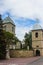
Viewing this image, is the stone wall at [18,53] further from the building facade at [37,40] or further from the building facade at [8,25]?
the building facade at [8,25]

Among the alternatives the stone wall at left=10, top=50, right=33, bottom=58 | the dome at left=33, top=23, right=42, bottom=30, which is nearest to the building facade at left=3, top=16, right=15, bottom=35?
the dome at left=33, top=23, right=42, bottom=30

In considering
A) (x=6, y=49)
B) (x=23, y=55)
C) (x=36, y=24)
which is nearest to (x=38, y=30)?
(x=36, y=24)

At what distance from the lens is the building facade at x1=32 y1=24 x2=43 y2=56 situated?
50.7 metres

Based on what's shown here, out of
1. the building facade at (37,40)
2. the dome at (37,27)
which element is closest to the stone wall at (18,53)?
the building facade at (37,40)

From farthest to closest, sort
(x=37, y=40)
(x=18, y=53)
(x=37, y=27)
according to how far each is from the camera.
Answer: (x=37, y=27)
(x=37, y=40)
(x=18, y=53)

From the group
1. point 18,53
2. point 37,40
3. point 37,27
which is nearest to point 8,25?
point 37,27

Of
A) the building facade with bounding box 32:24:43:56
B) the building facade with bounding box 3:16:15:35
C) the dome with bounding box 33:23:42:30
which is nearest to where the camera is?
the building facade with bounding box 32:24:43:56

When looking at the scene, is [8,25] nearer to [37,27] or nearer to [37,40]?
[37,27]

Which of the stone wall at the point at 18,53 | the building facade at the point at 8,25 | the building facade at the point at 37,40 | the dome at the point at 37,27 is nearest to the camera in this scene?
the stone wall at the point at 18,53

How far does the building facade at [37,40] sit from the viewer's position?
1997 inches

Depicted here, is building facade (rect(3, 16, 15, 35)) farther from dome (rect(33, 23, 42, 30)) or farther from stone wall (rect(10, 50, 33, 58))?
stone wall (rect(10, 50, 33, 58))

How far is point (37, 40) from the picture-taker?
51.8m

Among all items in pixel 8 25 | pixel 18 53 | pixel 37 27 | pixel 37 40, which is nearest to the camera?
pixel 18 53

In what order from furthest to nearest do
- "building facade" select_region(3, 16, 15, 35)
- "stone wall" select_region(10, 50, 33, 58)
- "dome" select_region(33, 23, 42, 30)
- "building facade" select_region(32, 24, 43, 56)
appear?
"building facade" select_region(3, 16, 15, 35) → "dome" select_region(33, 23, 42, 30) → "building facade" select_region(32, 24, 43, 56) → "stone wall" select_region(10, 50, 33, 58)
